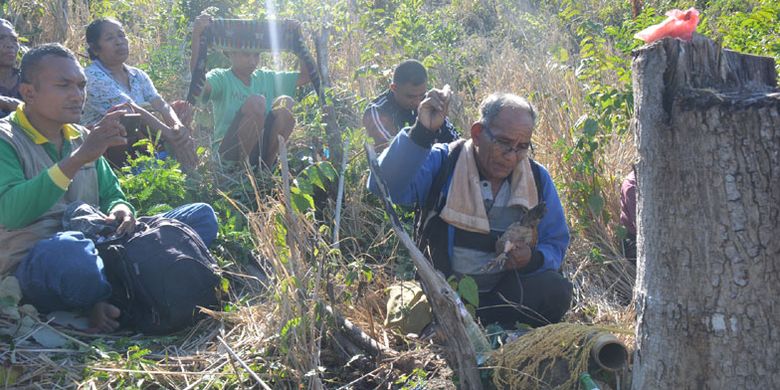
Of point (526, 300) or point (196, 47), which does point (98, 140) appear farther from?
point (196, 47)

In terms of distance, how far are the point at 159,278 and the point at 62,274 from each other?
41cm

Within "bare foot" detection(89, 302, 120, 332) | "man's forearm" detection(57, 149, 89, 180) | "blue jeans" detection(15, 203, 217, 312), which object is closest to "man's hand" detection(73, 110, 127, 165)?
"man's forearm" detection(57, 149, 89, 180)

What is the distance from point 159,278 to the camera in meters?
3.71

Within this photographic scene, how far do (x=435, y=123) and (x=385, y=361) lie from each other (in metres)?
1.00

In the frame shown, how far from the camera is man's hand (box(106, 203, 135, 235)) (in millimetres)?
3846

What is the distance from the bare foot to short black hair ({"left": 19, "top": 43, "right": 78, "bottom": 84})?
1102 mm

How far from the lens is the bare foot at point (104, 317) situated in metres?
3.75

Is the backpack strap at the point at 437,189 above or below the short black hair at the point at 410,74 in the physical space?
below

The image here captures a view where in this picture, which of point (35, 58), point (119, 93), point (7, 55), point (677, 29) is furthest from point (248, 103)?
point (677, 29)

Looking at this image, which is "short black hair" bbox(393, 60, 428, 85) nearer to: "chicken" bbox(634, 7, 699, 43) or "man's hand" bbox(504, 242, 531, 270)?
"man's hand" bbox(504, 242, 531, 270)

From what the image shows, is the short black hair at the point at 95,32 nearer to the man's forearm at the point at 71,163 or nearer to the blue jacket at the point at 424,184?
the man's forearm at the point at 71,163

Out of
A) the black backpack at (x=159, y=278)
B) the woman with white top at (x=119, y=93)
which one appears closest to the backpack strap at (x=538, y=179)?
the black backpack at (x=159, y=278)

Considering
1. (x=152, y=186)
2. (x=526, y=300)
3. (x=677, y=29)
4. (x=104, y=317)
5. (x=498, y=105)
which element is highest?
(x=677, y=29)

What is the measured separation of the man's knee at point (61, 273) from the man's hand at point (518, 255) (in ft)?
5.94
